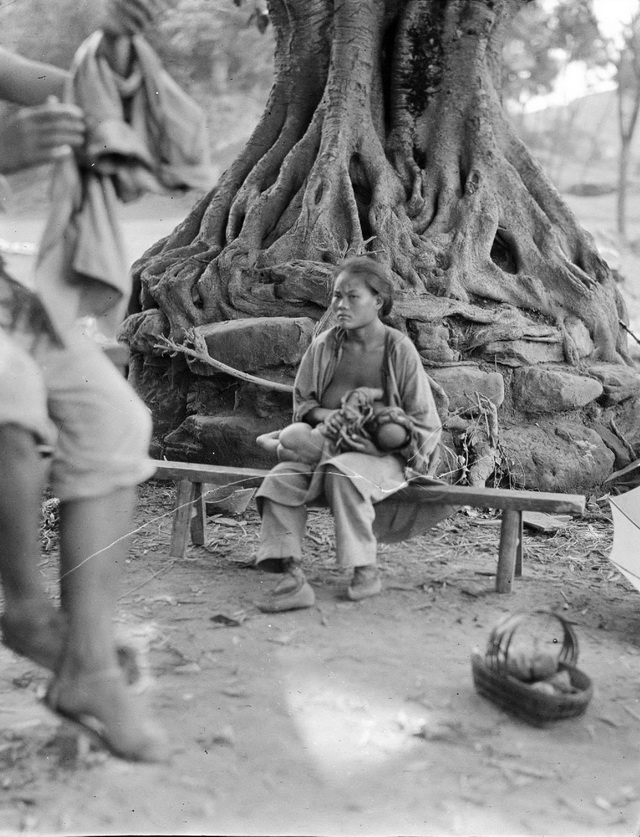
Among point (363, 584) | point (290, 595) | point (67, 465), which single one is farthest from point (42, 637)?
point (363, 584)

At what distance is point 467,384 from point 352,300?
24.6 inches

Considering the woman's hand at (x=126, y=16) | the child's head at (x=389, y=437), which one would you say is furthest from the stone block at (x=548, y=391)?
the woman's hand at (x=126, y=16)

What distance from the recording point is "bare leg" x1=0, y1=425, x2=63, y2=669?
130cm

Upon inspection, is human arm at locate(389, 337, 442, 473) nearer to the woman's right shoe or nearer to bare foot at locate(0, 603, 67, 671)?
the woman's right shoe

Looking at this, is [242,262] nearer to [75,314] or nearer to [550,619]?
[75,314]

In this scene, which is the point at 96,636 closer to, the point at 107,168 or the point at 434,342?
the point at 107,168

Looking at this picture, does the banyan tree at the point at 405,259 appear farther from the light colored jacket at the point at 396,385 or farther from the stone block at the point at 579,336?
the light colored jacket at the point at 396,385

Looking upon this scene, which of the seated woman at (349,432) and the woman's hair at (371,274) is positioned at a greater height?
the woman's hair at (371,274)

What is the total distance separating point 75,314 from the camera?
1.30m

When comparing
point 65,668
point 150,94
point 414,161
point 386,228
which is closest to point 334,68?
point 414,161

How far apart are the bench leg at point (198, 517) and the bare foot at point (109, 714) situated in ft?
1.02

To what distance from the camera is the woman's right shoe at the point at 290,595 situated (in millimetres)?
1491

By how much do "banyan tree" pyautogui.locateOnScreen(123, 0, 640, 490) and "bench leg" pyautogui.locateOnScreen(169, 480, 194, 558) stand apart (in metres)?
0.20

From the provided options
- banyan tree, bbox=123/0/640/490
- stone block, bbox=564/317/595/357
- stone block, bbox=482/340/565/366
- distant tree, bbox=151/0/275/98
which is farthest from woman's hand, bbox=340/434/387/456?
stone block, bbox=564/317/595/357
